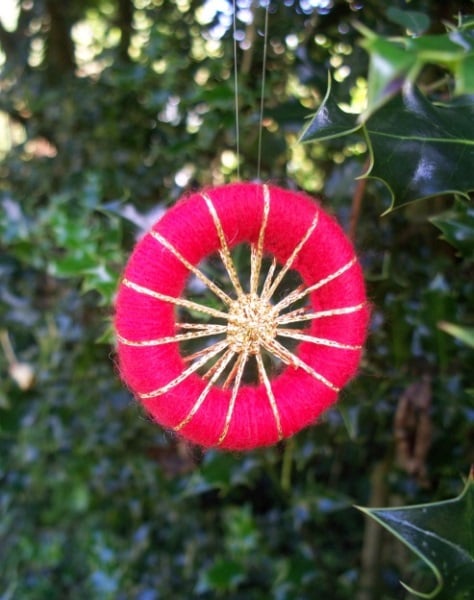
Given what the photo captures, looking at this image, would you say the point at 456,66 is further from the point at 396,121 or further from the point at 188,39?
the point at 188,39

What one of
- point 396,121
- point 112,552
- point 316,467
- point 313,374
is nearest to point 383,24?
point 396,121

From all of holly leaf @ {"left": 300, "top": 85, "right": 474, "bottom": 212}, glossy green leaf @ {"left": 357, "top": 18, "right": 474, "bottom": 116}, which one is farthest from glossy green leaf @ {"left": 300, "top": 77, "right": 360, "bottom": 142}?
glossy green leaf @ {"left": 357, "top": 18, "right": 474, "bottom": 116}

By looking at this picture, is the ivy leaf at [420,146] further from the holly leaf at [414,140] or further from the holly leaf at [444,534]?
the holly leaf at [444,534]

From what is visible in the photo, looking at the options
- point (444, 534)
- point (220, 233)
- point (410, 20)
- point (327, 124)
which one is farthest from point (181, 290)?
point (410, 20)

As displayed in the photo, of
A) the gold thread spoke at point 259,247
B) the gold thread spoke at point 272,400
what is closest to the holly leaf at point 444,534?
the gold thread spoke at point 272,400

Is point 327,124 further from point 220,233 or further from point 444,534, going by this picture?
point 444,534

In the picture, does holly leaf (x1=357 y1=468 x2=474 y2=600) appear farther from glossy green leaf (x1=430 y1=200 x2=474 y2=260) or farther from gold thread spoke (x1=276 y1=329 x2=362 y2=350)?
glossy green leaf (x1=430 y1=200 x2=474 y2=260)

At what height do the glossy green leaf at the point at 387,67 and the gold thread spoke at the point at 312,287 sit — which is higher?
the glossy green leaf at the point at 387,67
